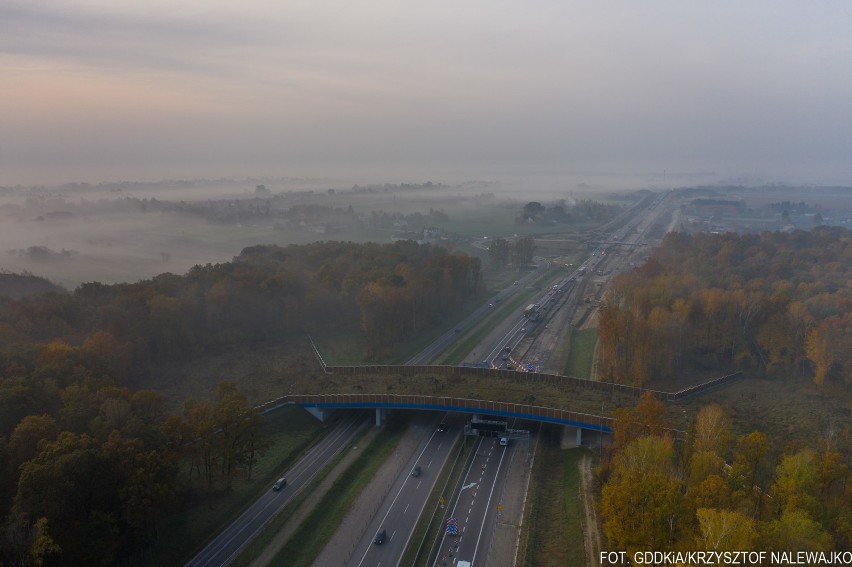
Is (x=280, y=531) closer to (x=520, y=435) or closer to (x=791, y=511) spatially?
(x=520, y=435)

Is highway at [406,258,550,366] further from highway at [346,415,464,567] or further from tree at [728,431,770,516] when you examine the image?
tree at [728,431,770,516]

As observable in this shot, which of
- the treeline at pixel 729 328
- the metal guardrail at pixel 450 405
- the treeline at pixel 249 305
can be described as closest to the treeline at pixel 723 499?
the metal guardrail at pixel 450 405

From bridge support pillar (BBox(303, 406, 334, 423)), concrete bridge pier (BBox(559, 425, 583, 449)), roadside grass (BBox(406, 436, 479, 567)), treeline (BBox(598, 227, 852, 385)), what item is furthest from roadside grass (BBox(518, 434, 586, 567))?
bridge support pillar (BBox(303, 406, 334, 423))

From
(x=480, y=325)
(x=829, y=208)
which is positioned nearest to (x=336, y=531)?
(x=480, y=325)

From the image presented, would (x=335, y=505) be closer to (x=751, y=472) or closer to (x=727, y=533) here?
(x=727, y=533)

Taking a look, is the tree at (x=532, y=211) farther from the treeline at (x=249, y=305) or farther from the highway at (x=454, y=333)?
the treeline at (x=249, y=305)

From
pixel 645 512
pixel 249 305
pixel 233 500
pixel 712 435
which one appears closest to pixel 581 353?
pixel 712 435

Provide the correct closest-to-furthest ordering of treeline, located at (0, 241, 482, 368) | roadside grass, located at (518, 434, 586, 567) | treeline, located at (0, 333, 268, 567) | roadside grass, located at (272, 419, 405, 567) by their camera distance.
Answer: treeline, located at (0, 333, 268, 567) < roadside grass, located at (518, 434, 586, 567) < roadside grass, located at (272, 419, 405, 567) < treeline, located at (0, 241, 482, 368)
